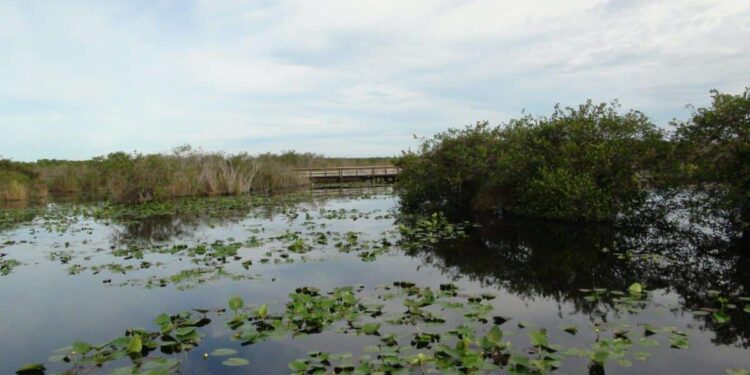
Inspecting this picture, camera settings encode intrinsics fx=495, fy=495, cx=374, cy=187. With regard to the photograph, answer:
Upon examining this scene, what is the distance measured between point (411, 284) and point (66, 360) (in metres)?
4.62

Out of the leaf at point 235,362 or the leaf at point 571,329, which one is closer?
the leaf at point 235,362

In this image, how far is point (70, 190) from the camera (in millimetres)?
37469

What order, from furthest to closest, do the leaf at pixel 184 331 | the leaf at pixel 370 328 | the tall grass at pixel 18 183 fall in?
the tall grass at pixel 18 183, the leaf at pixel 184 331, the leaf at pixel 370 328

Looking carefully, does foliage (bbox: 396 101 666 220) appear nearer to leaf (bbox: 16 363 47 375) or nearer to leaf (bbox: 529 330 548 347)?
leaf (bbox: 529 330 548 347)

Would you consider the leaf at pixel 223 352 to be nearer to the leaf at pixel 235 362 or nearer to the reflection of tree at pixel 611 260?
the leaf at pixel 235 362

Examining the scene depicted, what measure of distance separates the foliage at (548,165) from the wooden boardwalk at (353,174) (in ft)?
78.7

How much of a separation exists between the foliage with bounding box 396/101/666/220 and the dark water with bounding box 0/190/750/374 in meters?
0.91

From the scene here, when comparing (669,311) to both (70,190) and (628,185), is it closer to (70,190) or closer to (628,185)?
(628,185)

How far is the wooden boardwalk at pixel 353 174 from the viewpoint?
4206 centimetres

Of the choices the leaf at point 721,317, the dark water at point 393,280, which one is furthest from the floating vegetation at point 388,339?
the leaf at point 721,317

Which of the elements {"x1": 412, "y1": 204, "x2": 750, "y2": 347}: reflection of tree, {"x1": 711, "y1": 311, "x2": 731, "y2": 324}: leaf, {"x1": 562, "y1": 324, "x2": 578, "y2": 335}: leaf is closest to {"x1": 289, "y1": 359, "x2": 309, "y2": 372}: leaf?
{"x1": 562, "y1": 324, "x2": 578, "y2": 335}: leaf

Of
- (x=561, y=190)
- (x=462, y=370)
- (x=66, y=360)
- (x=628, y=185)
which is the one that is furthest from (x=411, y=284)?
(x=628, y=185)

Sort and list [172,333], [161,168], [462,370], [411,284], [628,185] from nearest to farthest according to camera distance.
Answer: [462,370]
[172,333]
[411,284]
[628,185]
[161,168]

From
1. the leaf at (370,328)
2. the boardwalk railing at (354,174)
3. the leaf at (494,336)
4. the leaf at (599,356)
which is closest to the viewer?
the leaf at (599,356)
